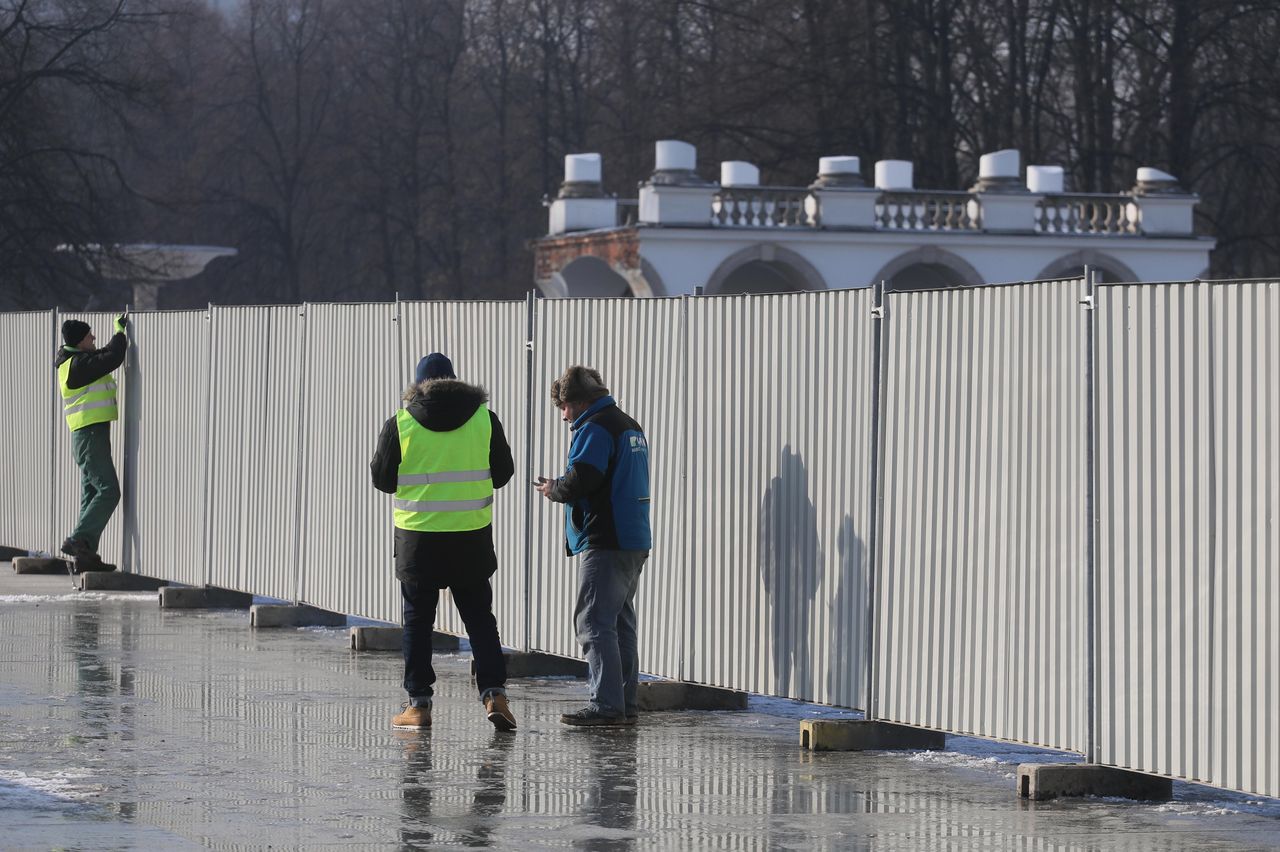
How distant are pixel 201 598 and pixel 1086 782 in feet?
30.1

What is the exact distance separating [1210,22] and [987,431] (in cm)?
4649

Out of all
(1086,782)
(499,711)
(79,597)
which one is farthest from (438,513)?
(79,597)

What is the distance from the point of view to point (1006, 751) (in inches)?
435

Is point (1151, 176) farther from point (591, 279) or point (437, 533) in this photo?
point (437, 533)

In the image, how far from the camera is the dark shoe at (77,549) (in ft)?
59.8

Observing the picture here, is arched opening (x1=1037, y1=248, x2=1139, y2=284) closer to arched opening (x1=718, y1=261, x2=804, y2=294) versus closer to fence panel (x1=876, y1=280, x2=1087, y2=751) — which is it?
arched opening (x1=718, y1=261, x2=804, y2=294)

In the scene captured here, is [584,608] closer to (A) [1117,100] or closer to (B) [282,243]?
(A) [1117,100]

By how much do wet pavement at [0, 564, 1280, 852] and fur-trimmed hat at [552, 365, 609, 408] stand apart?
5.19ft

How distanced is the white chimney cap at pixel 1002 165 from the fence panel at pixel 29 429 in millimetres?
27750

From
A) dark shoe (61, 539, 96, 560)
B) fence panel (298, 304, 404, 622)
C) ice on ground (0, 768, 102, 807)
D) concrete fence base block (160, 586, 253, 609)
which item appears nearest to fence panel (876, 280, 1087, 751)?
ice on ground (0, 768, 102, 807)

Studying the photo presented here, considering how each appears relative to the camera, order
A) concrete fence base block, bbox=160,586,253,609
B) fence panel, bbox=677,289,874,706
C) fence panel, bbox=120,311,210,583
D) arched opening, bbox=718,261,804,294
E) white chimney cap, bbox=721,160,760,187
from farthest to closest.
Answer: arched opening, bbox=718,261,804,294 → white chimney cap, bbox=721,160,760,187 → fence panel, bbox=120,311,210,583 → concrete fence base block, bbox=160,586,253,609 → fence panel, bbox=677,289,874,706

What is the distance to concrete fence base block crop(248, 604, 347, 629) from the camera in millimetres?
15812

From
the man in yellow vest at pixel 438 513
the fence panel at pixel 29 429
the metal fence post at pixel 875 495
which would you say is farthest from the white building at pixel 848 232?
the metal fence post at pixel 875 495

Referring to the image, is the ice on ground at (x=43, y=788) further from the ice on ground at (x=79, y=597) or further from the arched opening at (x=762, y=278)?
the arched opening at (x=762, y=278)
